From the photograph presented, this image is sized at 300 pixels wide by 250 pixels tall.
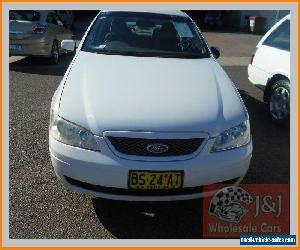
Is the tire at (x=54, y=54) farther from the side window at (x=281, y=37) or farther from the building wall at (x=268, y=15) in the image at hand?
the building wall at (x=268, y=15)

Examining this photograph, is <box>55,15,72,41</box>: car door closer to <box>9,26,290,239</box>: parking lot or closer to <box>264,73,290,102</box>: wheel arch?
<box>9,26,290,239</box>: parking lot

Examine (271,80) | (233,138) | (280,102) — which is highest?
(271,80)

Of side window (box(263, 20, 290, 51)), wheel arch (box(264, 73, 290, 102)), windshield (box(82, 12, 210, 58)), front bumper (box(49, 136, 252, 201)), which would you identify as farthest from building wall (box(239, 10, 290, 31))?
front bumper (box(49, 136, 252, 201))

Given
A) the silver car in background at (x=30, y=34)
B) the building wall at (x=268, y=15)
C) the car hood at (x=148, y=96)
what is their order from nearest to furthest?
the car hood at (x=148, y=96), the silver car in background at (x=30, y=34), the building wall at (x=268, y=15)

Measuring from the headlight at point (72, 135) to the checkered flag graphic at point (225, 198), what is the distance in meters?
1.09

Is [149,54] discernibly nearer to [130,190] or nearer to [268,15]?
[130,190]

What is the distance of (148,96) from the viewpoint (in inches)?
117

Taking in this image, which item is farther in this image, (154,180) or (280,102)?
(280,102)

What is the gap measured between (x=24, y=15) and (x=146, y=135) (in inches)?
285

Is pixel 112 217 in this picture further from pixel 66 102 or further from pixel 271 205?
pixel 271 205

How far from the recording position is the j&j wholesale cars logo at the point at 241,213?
2951mm

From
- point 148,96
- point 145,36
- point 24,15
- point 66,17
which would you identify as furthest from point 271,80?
point 66,17

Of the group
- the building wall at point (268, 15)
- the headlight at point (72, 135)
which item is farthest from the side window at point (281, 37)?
the building wall at point (268, 15)

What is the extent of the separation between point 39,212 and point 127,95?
1.23 m
